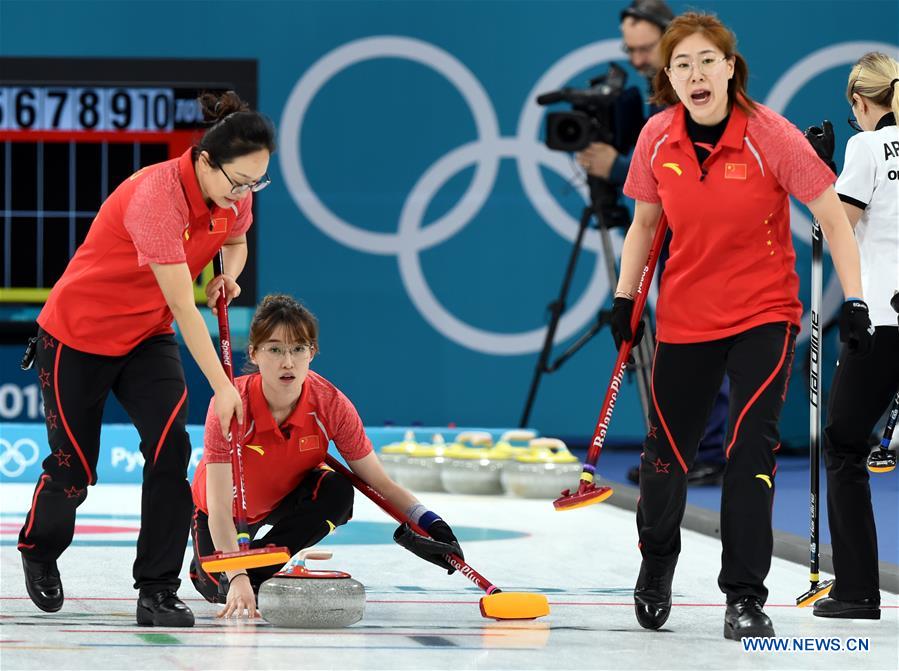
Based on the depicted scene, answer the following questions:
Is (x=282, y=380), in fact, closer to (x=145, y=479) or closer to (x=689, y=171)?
(x=145, y=479)

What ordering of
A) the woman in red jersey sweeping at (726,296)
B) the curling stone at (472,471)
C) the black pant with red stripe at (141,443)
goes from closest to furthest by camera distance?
the woman in red jersey sweeping at (726,296) < the black pant with red stripe at (141,443) < the curling stone at (472,471)

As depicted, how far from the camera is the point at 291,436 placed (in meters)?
4.38

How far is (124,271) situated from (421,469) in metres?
3.86

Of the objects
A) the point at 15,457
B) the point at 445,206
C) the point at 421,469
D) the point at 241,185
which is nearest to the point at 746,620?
the point at 241,185

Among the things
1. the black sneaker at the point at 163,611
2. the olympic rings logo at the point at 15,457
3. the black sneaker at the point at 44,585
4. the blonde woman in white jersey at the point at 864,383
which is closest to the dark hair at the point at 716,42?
the blonde woman in white jersey at the point at 864,383

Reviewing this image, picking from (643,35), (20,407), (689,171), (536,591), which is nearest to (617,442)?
(643,35)

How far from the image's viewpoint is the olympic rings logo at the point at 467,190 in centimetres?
980

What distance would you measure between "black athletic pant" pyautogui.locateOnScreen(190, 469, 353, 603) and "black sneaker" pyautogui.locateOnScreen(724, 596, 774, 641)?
123 cm

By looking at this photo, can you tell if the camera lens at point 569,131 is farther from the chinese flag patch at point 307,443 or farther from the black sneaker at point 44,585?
the black sneaker at point 44,585

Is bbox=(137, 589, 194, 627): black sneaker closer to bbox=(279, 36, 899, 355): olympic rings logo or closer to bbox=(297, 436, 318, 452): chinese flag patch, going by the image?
bbox=(297, 436, 318, 452): chinese flag patch

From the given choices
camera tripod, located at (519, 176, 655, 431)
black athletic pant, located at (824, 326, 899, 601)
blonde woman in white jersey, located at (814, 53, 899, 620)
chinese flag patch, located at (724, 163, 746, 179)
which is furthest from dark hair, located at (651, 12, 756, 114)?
camera tripod, located at (519, 176, 655, 431)

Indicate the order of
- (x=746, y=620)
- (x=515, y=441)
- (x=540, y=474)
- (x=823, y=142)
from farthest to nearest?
(x=515, y=441) → (x=540, y=474) → (x=823, y=142) → (x=746, y=620)

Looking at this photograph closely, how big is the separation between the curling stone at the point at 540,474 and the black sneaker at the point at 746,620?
12.0 feet

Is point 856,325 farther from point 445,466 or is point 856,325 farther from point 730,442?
point 445,466
